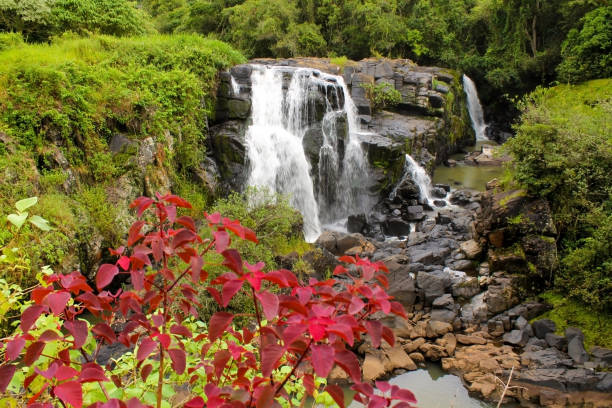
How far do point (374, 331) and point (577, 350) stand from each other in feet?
24.1

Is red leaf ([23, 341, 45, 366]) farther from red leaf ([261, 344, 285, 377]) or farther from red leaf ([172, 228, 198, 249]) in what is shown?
red leaf ([261, 344, 285, 377])

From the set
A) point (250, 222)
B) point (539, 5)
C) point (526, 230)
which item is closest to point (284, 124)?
point (250, 222)

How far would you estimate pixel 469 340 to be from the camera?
7582 mm

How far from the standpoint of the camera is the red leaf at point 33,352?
1.23m

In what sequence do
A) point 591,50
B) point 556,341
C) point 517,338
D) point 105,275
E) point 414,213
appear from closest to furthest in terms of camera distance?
point 105,275
point 556,341
point 517,338
point 414,213
point 591,50

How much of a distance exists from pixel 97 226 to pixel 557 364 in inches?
342

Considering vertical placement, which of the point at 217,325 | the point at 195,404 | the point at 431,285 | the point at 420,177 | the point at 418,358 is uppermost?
the point at 217,325

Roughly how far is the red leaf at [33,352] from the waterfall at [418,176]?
537 inches

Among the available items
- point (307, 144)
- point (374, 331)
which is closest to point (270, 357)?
point (374, 331)

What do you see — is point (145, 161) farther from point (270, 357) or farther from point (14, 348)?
point (270, 357)

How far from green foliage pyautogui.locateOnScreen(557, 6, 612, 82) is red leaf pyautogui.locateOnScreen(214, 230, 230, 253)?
68.2ft

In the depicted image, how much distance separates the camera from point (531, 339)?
746 cm

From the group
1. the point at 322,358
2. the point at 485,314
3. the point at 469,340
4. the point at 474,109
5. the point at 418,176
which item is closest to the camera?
the point at 322,358

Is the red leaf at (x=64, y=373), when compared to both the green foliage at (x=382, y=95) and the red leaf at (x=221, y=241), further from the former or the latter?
the green foliage at (x=382, y=95)
